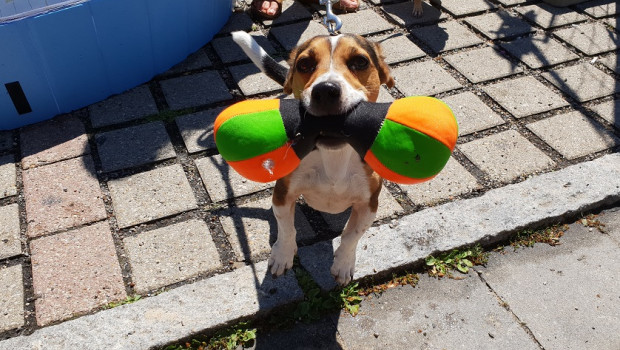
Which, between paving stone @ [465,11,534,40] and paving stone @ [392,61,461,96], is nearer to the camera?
paving stone @ [392,61,461,96]

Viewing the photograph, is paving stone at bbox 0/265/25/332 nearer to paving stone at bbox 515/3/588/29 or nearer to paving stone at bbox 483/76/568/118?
paving stone at bbox 483/76/568/118

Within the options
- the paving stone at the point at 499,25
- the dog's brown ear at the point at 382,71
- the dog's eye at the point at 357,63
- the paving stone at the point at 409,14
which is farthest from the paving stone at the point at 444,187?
the paving stone at the point at 409,14

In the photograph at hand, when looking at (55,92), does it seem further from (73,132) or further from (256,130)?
(256,130)

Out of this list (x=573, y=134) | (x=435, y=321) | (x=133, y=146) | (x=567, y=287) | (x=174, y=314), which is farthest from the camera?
(x=573, y=134)

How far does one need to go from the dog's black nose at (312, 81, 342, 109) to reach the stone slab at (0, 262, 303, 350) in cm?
124

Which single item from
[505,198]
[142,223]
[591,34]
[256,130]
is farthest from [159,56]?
[591,34]

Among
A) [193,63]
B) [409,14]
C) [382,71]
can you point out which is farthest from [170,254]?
[409,14]

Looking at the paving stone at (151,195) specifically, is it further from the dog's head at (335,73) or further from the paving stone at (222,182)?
the dog's head at (335,73)

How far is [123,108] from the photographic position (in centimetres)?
461

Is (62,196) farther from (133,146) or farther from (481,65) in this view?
(481,65)

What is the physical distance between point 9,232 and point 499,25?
16.6ft

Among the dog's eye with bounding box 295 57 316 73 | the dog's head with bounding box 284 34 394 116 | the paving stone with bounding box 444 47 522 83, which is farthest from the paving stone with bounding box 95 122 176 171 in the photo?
the paving stone with bounding box 444 47 522 83

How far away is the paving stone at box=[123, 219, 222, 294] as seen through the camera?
10.8 feet

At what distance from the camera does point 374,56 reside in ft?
10.4
